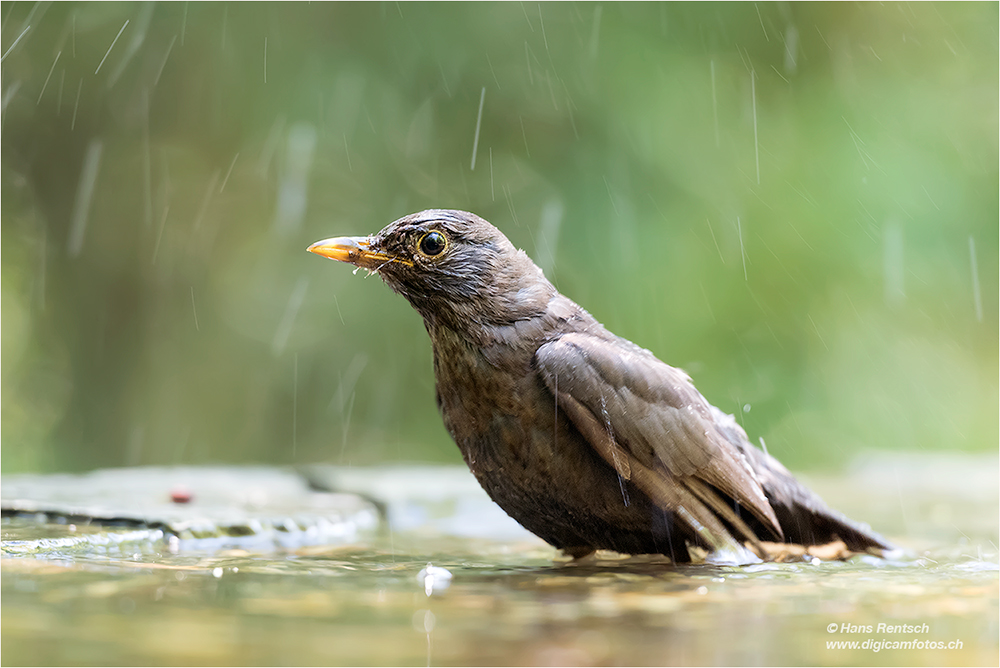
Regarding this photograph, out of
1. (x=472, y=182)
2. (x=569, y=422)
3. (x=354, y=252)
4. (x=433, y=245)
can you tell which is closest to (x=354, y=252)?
(x=354, y=252)

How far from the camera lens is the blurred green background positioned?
24.2ft

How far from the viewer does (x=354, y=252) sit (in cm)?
359

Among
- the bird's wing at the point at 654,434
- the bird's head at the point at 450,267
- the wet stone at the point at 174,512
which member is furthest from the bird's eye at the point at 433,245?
the wet stone at the point at 174,512

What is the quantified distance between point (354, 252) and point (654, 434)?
135 centimetres

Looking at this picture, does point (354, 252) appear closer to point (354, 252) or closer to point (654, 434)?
point (354, 252)

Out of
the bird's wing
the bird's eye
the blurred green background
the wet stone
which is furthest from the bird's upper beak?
the blurred green background

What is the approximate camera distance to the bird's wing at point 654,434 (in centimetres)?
317

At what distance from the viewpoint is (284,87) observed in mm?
7457

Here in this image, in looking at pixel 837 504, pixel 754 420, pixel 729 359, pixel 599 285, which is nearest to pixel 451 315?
pixel 837 504

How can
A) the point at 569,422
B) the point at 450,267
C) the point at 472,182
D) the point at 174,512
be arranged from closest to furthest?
the point at 569,422 < the point at 450,267 < the point at 174,512 < the point at 472,182

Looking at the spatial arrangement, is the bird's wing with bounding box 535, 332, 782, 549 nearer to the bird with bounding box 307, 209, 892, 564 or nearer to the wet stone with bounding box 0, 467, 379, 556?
the bird with bounding box 307, 209, 892, 564

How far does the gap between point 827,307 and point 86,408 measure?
6.52 m

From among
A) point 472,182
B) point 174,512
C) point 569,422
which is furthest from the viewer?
point 472,182

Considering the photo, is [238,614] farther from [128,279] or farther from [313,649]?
[128,279]
